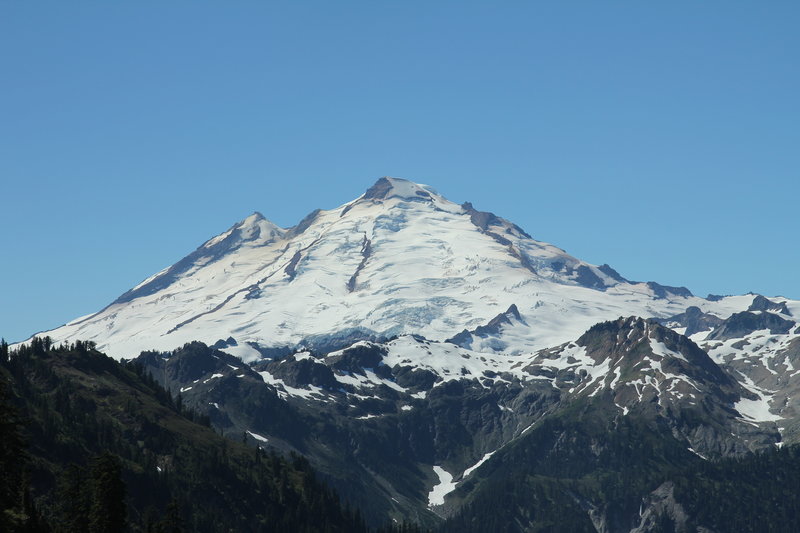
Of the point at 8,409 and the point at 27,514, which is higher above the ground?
the point at 8,409

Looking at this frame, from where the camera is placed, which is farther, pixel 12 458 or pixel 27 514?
pixel 27 514

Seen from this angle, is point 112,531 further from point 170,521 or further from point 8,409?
point 8,409

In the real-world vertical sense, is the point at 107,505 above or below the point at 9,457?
below

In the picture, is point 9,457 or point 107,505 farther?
point 107,505

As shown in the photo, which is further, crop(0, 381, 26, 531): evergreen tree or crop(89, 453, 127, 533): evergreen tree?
crop(89, 453, 127, 533): evergreen tree

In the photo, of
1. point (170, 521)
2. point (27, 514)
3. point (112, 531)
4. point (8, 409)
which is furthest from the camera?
point (170, 521)

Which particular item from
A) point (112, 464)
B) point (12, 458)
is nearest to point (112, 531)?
point (112, 464)

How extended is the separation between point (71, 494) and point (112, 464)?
11923mm

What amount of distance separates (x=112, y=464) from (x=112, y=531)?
727 centimetres

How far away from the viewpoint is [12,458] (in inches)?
4240

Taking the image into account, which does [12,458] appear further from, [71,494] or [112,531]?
[71,494]

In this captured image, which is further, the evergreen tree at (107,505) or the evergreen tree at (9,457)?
the evergreen tree at (107,505)

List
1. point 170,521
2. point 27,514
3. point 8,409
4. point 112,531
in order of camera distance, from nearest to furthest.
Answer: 1. point 8,409
2. point 27,514
3. point 112,531
4. point 170,521

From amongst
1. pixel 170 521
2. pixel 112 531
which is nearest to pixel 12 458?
pixel 112 531
